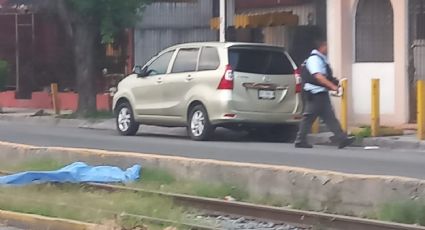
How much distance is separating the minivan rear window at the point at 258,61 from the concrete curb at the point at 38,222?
8.65 m

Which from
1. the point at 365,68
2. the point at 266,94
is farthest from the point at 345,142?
the point at 365,68

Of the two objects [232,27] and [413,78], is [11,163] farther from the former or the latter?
[232,27]

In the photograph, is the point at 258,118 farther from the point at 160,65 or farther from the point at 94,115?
the point at 94,115

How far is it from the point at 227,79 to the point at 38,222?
28.8 ft

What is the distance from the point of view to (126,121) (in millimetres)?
21781

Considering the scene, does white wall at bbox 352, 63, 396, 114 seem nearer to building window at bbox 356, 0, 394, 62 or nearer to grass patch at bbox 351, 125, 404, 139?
building window at bbox 356, 0, 394, 62

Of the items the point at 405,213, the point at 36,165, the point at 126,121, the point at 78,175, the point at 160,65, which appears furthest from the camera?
the point at 126,121

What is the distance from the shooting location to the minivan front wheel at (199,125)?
19577 millimetres

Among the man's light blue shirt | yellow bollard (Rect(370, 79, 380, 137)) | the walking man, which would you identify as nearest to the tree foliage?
yellow bollard (Rect(370, 79, 380, 137))

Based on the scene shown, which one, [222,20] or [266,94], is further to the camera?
[222,20]

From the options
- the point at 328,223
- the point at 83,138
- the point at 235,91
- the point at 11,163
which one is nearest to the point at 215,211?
the point at 328,223

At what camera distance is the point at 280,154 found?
16.8 metres

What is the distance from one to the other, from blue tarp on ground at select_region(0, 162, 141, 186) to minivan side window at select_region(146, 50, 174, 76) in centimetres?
714

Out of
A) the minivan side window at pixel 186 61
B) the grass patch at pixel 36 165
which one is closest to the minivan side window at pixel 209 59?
the minivan side window at pixel 186 61
